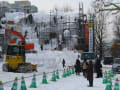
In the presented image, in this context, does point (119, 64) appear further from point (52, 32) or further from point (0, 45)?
point (52, 32)

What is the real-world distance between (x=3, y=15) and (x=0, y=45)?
2662 inches

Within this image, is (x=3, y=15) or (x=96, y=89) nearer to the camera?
(x=96, y=89)

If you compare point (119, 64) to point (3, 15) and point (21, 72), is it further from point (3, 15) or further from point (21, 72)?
point (3, 15)

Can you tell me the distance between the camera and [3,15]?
435 feet

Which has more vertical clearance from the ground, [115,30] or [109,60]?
[115,30]

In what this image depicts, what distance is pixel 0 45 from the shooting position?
67.8 meters

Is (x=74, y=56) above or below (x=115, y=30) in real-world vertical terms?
below

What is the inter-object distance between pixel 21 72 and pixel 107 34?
32108 mm

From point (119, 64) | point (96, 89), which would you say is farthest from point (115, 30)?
point (96, 89)

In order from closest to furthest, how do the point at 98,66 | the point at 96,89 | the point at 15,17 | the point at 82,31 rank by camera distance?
the point at 96,89, the point at 98,66, the point at 82,31, the point at 15,17

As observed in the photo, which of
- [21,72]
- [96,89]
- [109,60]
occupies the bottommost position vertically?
[109,60]

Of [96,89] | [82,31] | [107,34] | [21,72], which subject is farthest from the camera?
[82,31]

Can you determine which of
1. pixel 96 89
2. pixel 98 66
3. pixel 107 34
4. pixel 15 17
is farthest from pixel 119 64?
pixel 15 17

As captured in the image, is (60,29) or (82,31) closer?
(82,31)
